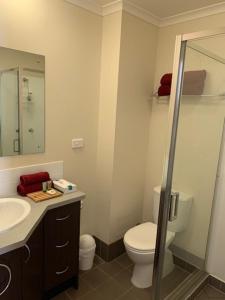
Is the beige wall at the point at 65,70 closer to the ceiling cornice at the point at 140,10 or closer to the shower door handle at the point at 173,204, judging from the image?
the ceiling cornice at the point at 140,10

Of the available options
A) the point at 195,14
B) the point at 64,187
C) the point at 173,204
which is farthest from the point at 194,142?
the point at 195,14

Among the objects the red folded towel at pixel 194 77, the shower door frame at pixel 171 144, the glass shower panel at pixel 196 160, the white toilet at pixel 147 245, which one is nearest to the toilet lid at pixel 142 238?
the white toilet at pixel 147 245

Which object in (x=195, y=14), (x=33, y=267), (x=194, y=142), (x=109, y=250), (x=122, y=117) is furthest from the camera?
(x=109, y=250)

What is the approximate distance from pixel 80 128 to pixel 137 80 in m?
0.72

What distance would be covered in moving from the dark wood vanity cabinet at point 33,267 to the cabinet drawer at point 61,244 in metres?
0.07

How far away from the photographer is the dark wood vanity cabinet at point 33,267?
4.73 ft

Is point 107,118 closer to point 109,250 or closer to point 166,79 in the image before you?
point 166,79

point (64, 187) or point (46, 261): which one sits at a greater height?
point (64, 187)

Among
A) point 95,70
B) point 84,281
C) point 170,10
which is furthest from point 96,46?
point 84,281

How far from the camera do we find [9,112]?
176 cm

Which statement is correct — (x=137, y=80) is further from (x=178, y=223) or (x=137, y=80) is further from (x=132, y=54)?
(x=178, y=223)

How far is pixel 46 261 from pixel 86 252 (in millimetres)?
550

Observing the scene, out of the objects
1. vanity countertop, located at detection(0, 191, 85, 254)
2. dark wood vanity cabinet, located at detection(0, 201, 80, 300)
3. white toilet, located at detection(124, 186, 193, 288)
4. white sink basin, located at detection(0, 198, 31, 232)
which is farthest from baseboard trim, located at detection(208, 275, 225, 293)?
white sink basin, located at detection(0, 198, 31, 232)

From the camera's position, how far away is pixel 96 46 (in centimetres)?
222
